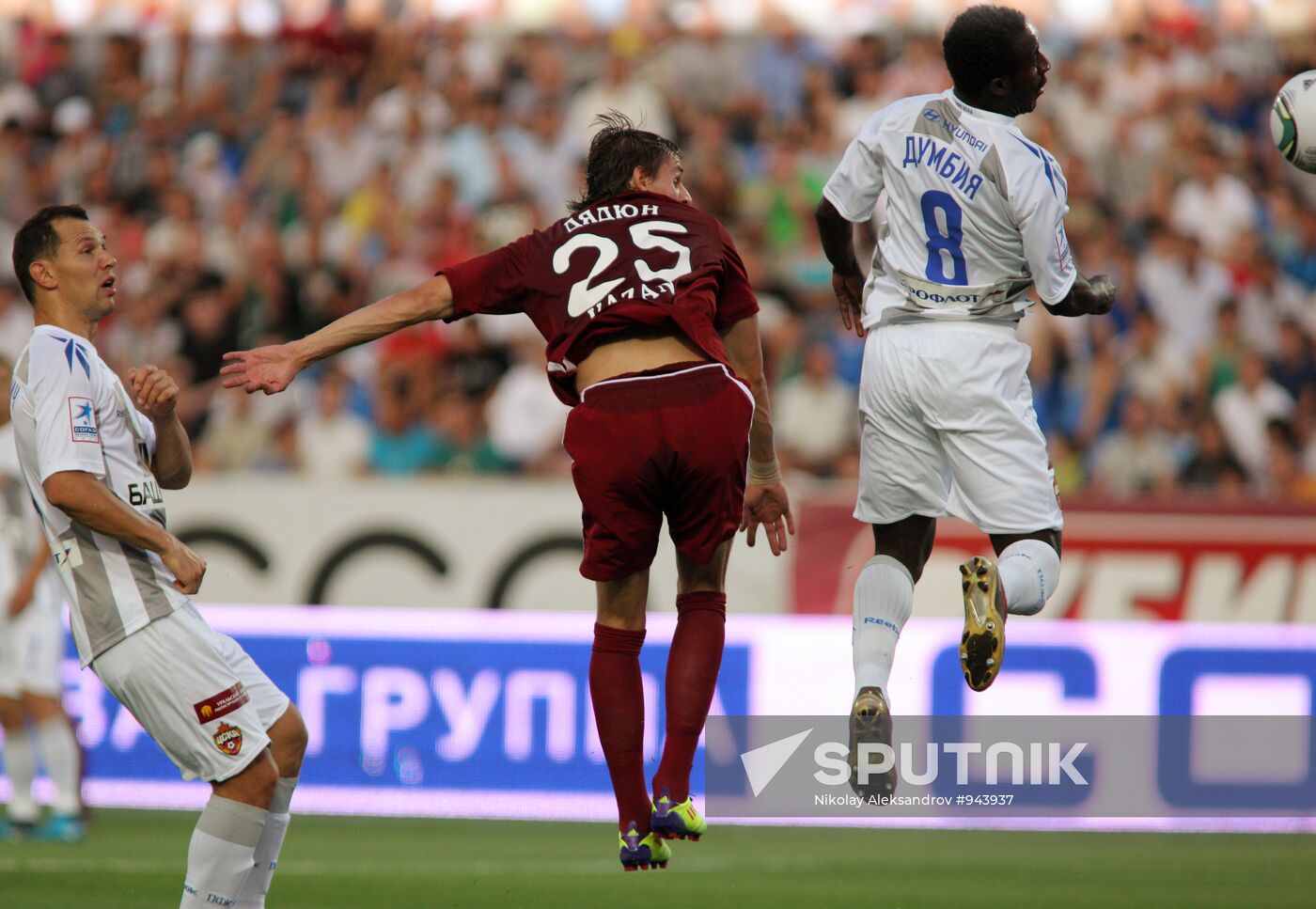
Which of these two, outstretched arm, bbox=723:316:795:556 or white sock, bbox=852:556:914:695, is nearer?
outstretched arm, bbox=723:316:795:556

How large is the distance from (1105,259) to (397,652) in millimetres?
6511

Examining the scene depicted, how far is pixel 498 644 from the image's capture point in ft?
33.9

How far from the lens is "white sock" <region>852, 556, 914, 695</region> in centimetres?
629

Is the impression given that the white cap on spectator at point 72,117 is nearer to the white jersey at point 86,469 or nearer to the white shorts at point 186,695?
the white jersey at point 86,469

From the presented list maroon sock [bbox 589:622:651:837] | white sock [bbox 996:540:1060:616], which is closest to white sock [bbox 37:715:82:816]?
maroon sock [bbox 589:622:651:837]

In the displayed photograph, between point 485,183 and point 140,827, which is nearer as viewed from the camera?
point 140,827

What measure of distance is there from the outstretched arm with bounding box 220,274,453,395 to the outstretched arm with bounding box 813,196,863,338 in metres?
1.37

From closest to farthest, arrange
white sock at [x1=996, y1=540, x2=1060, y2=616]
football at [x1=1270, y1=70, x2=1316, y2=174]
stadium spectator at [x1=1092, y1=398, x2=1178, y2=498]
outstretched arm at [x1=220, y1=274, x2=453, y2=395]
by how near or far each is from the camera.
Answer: outstretched arm at [x1=220, y1=274, x2=453, y2=395] < white sock at [x1=996, y1=540, x2=1060, y2=616] < football at [x1=1270, y1=70, x2=1316, y2=174] < stadium spectator at [x1=1092, y1=398, x2=1178, y2=498]

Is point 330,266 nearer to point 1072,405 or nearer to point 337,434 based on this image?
point 337,434

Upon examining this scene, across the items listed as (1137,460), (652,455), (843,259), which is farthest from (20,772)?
(1137,460)

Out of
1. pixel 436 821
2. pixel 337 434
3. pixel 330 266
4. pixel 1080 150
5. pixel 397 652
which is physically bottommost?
pixel 436 821

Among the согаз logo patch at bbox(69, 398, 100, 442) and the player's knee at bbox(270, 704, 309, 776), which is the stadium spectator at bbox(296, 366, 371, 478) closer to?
the player's knee at bbox(270, 704, 309, 776)

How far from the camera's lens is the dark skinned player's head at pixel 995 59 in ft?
19.8

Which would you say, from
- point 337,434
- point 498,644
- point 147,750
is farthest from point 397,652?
point 337,434
